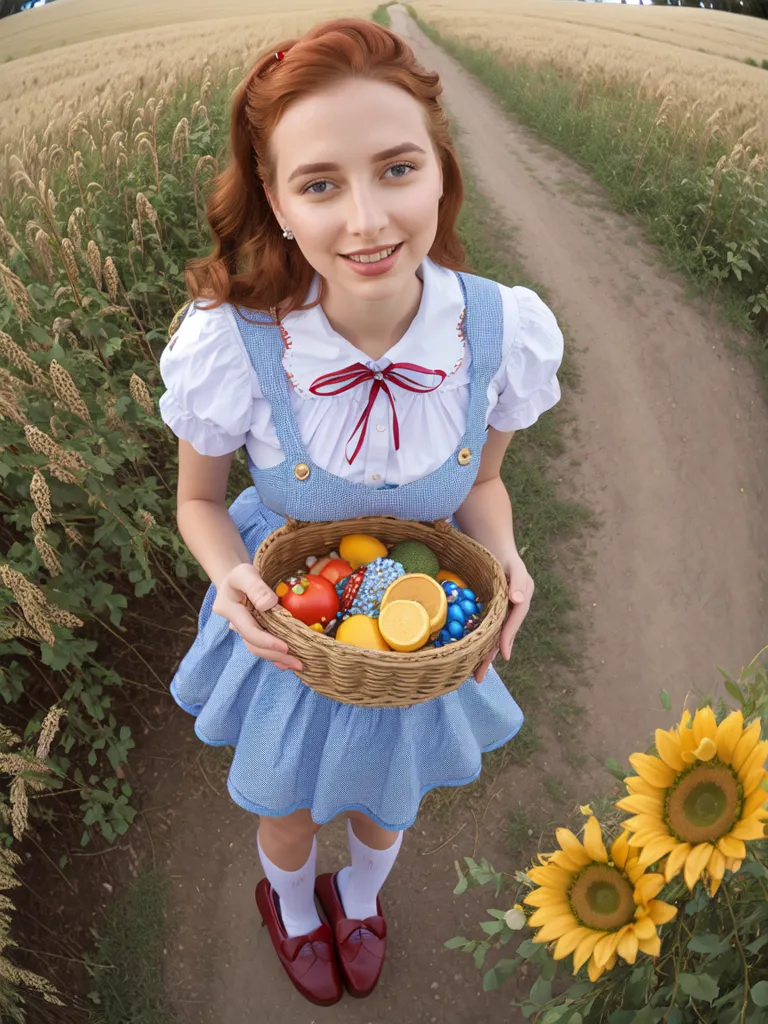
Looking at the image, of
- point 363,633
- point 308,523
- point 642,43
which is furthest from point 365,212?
point 642,43

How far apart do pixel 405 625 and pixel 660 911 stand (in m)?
0.62

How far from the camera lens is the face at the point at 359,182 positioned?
1269mm

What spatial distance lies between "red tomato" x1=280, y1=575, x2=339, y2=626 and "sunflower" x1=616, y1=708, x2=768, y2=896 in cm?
69

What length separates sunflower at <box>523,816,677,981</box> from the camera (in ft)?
3.42

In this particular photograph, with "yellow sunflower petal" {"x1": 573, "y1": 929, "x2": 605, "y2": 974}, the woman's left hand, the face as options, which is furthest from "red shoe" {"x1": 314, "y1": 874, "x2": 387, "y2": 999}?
the face

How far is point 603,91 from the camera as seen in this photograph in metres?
4.56

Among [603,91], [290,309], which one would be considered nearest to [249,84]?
[290,309]

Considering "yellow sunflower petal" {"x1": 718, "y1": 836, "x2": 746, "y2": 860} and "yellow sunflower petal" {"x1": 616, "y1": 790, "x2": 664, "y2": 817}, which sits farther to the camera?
"yellow sunflower petal" {"x1": 616, "y1": 790, "x2": 664, "y2": 817}

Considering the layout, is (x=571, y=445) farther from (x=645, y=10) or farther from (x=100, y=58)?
(x=100, y=58)

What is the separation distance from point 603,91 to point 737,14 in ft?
5.05

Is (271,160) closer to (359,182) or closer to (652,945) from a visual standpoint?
(359,182)

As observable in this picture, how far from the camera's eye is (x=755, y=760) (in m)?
0.94

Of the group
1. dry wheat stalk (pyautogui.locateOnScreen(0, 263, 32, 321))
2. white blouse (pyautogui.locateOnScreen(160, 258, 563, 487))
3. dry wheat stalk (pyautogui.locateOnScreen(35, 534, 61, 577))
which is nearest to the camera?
white blouse (pyautogui.locateOnScreen(160, 258, 563, 487))

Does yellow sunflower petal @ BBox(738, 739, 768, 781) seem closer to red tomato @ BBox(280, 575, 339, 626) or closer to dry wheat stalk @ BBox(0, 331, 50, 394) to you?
red tomato @ BBox(280, 575, 339, 626)
